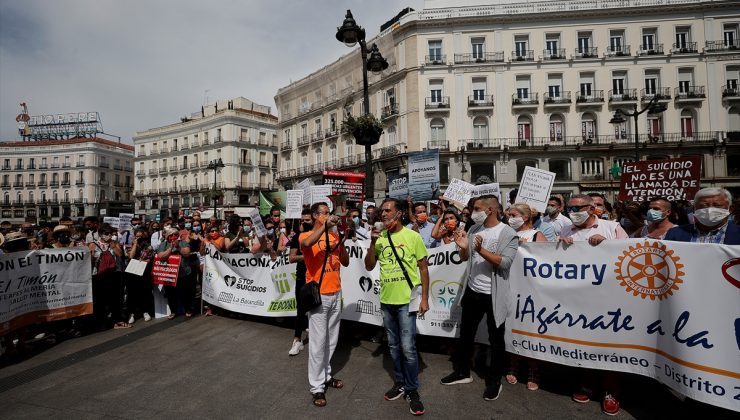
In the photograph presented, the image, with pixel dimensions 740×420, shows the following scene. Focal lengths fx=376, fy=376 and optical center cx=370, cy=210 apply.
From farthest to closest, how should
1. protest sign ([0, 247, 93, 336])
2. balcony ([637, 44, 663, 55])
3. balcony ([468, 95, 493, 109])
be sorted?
1. balcony ([468, 95, 493, 109])
2. balcony ([637, 44, 663, 55])
3. protest sign ([0, 247, 93, 336])

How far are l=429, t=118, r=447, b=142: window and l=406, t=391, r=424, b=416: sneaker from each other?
30.6m

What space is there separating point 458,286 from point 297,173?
40.9 meters

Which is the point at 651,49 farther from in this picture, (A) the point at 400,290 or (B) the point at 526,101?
(A) the point at 400,290

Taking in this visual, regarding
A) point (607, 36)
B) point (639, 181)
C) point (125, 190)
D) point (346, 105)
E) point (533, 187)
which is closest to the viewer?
point (533, 187)

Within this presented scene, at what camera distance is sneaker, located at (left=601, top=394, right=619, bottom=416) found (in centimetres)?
321

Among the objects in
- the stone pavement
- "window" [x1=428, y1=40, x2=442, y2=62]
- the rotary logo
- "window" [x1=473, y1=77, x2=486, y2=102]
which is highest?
"window" [x1=428, y1=40, x2=442, y2=62]

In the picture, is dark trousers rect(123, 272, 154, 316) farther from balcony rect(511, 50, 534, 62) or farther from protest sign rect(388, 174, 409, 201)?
balcony rect(511, 50, 534, 62)

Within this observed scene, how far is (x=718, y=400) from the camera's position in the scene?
2.77m

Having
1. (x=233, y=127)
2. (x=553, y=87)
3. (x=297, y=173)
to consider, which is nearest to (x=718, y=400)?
(x=553, y=87)

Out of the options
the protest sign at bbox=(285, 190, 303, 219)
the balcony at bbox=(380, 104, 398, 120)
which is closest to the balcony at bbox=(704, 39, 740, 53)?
the balcony at bbox=(380, 104, 398, 120)

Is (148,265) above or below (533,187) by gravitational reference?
below

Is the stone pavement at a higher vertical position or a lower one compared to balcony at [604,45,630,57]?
lower

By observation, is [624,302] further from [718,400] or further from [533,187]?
[533,187]

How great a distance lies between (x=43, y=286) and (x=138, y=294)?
1443 mm
